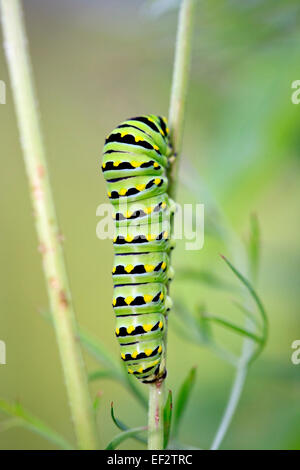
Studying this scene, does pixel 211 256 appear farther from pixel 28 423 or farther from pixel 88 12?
pixel 88 12

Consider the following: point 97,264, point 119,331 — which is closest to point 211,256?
point 119,331

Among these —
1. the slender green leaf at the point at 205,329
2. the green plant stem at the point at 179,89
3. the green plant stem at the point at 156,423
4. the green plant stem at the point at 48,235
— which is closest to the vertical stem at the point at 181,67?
the green plant stem at the point at 179,89

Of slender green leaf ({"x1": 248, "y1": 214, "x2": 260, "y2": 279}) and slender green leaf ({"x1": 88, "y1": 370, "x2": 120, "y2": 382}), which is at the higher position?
slender green leaf ({"x1": 248, "y1": 214, "x2": 260, "y2": 279})

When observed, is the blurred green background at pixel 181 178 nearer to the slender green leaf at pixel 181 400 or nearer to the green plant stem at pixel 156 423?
the slender green leaf at pixel 181 400

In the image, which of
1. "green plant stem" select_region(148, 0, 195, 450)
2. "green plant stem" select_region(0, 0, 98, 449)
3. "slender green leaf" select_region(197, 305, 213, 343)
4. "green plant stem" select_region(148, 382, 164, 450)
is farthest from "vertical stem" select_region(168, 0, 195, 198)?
"slender green leaf" select_region(197, 305, 213, 343)

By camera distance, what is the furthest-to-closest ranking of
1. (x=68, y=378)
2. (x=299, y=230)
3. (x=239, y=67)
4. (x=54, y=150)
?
(x=54, y=150), (x=299, y=230), (x=239, y=67), (x=68, y=378)

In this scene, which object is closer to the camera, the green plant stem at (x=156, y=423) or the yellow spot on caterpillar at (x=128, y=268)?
the green plant stem at (x=156, y=423)

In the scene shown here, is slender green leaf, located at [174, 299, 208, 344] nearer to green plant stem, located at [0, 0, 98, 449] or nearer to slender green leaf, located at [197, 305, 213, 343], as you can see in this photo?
slender green leaf, located at [197, 305, 213, 343]
